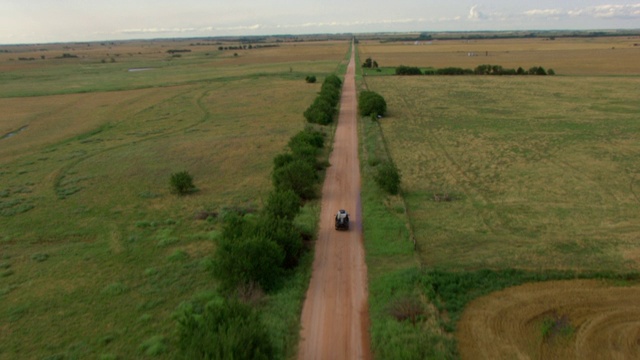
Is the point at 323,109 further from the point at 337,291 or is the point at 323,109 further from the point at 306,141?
the point at 337,291

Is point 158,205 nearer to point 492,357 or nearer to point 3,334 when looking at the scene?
point 3,334

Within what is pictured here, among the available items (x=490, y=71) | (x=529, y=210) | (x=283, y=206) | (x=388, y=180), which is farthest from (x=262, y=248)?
(x=490, y=71)

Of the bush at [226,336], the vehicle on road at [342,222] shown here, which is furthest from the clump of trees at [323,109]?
the bush at [226,336]

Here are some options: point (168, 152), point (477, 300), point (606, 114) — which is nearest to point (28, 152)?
point (168, 152)

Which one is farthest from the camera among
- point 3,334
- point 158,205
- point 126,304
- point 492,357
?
point 158,205

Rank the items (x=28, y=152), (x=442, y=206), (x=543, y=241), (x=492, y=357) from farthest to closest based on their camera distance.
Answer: (x=28, y=152) → (x=442, y=206) → (x=543, y=241) → (x=492, y=357)

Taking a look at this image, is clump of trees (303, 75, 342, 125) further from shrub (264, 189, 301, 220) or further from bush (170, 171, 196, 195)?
shrub (264, 189, 301, 220)

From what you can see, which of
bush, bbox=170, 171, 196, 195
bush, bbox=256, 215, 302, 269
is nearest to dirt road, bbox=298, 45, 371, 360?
bush, bbox=256, 215, 302, 269
